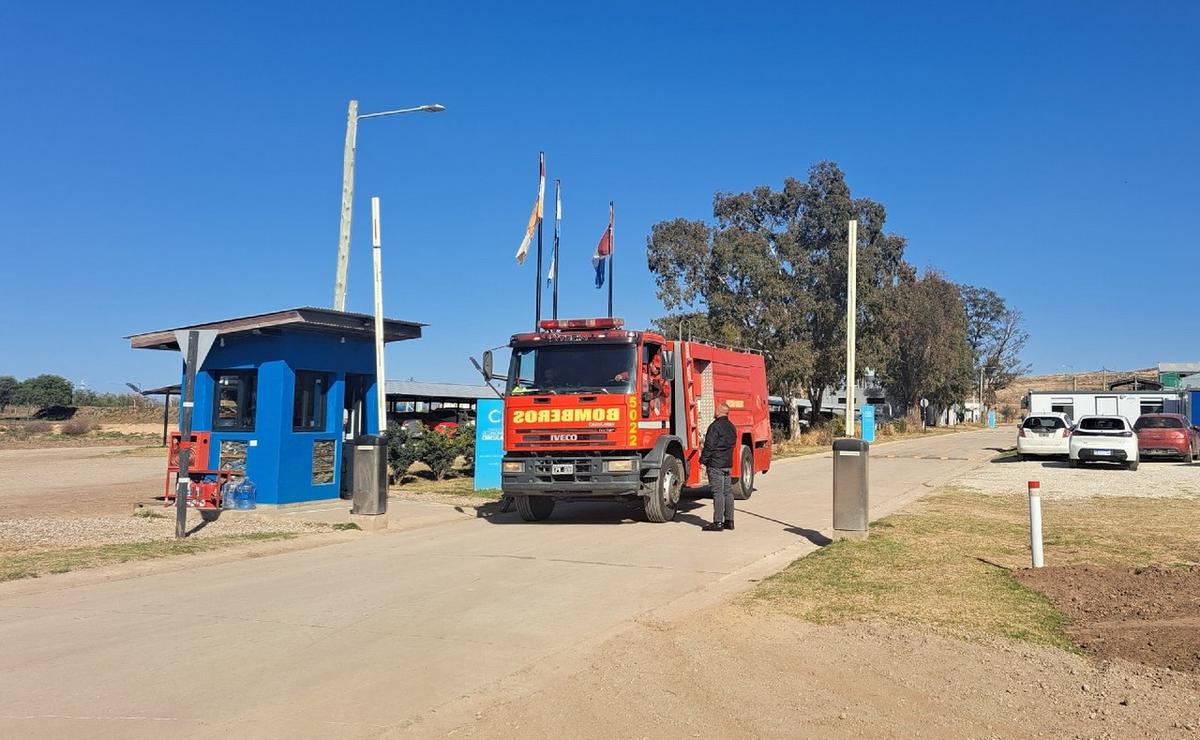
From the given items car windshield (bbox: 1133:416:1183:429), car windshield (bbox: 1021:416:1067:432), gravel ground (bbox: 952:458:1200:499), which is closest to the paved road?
gravel ground (bbox: 952:458:1200:499)

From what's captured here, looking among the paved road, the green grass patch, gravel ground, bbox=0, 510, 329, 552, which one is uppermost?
gravel ground, bbox=0, 510, 329, 552

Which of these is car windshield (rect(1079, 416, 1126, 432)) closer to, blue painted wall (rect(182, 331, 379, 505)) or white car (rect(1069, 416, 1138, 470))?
white car (rect(1069, 416, 1138, 470))

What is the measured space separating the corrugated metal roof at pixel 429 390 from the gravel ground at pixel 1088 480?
85.6ft

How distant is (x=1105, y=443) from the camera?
25.6 metres

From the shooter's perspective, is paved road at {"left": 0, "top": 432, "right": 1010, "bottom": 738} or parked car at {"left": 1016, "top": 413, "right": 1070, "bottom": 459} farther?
parked car at {"left": 1016, "top": 413, "right": 1070, "bottom": 459}

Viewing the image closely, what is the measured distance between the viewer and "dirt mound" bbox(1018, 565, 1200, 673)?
20.5 feet

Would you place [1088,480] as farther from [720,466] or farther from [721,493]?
[720,466]

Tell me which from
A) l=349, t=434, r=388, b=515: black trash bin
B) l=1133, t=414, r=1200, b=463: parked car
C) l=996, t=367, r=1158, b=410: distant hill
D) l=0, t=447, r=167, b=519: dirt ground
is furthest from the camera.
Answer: l=996, t=367, r=1158, b=410: distant hill

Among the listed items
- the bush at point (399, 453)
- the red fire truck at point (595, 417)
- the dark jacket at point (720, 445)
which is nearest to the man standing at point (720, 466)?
the dark jacket at point (720, 445)

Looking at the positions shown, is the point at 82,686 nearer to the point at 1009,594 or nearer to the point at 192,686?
the point at 192,686

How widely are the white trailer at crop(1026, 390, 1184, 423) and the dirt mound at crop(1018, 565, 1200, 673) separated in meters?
36.9

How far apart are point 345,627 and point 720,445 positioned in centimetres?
702

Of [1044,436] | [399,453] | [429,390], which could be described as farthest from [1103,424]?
[429,390]

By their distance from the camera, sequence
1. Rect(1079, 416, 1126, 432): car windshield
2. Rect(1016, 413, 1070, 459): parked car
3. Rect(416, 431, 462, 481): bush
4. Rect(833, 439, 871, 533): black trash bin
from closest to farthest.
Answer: Rect(833, 439, 871, 533): black trash bin → Rect(416, 431, 462, 481): bush → Rect(1079, 416, 1126, 432): car windshield → Rect(1016, 413, 1070, 459): parked car
